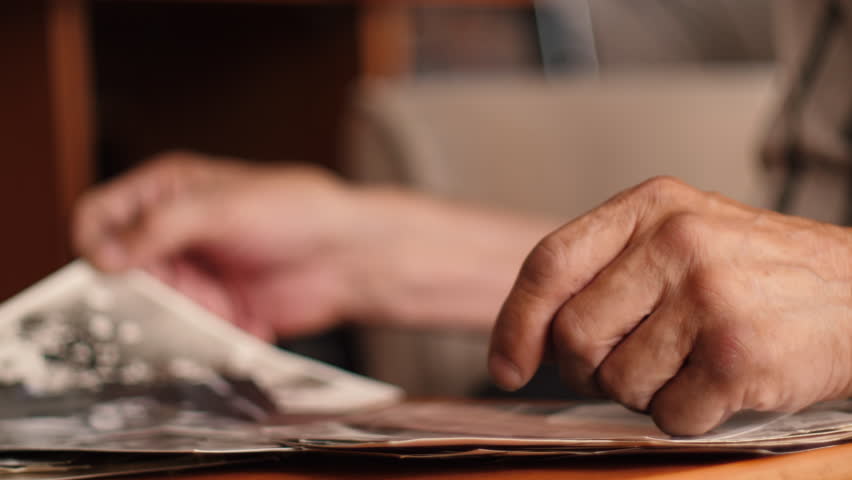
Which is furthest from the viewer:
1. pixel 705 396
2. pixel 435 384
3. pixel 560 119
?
pixel 560 119

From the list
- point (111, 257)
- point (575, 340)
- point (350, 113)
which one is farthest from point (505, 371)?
point (350, 113)

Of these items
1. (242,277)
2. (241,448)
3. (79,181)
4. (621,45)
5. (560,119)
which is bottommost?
(241,448)

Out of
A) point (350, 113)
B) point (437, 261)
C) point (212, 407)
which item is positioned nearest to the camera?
point (212, 407)

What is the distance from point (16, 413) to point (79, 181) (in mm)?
688

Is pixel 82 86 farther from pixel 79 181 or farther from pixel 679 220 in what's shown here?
pixel 679 220

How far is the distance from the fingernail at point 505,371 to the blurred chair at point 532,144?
0.79 meters

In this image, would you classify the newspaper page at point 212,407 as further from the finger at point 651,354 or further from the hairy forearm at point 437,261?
the hairy forearm at point 437,261

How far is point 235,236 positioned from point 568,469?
0.43 metres

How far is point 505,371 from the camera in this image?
0.32m

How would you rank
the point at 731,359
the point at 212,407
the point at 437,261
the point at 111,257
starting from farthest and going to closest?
the point at 437,261 < the point at 111,257 < the point at 212,407 < the point at 731,359

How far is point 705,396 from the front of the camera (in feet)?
0.93

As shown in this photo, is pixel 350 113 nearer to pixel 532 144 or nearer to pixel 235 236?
pixel 532 144

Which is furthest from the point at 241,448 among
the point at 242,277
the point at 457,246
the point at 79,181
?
the point at 79,181

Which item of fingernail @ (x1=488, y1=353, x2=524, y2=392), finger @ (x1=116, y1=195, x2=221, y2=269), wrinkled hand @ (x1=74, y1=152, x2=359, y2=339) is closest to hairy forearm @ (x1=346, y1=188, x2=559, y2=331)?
wrinkled hand @ (x1=74, y1=152, x2=359, y2=339)
